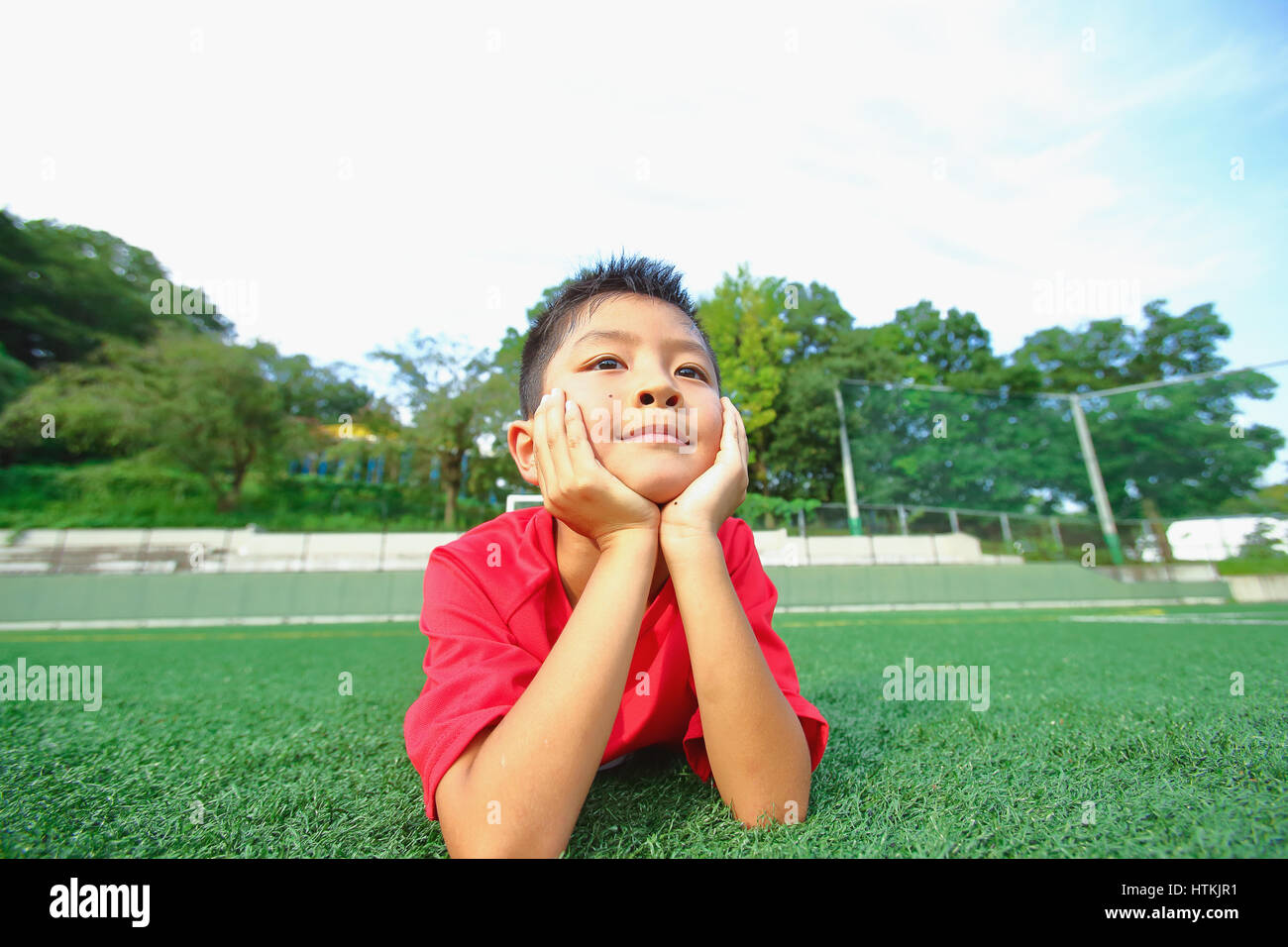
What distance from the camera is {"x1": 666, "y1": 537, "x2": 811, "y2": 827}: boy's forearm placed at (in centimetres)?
124

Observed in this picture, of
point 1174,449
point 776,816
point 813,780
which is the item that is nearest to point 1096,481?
point 1174,449

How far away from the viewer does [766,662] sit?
143cm

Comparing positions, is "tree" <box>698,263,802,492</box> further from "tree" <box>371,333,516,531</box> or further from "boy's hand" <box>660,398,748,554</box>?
"boy's hand" <box>660,398,748,554</box>

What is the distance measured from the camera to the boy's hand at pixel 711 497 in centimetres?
132

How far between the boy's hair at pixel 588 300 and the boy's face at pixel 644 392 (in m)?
0.10

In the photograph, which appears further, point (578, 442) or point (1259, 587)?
point (1259, 587)

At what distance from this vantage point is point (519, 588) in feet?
5.14

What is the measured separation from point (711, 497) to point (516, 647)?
1.96 feet
